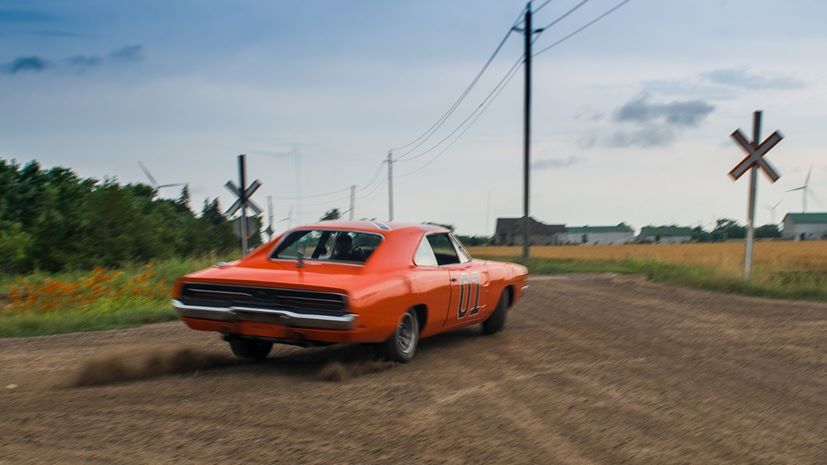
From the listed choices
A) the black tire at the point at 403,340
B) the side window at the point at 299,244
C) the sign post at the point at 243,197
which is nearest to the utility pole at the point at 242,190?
the sign post at the point at 243,197

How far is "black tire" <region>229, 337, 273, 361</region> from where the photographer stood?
8.72 metres

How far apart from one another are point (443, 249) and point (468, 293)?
563mm

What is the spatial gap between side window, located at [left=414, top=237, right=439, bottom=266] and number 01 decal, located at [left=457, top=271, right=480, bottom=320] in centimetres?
46

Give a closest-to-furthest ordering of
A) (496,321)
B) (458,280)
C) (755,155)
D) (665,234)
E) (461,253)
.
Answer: (458,280), (461,253), (496,321), (755,155), (665,234)

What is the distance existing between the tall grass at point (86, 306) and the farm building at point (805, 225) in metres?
95.7

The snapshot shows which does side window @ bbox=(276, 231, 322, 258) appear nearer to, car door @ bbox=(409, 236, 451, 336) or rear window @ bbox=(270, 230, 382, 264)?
rear window @ bbox=(270, 230, 382, 264)

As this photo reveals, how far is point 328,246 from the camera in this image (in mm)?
8961

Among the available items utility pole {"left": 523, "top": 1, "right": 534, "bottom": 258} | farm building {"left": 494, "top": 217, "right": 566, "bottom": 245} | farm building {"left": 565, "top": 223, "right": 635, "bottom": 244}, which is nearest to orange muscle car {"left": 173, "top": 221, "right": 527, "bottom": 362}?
utility pole {"left": 523, "top": 1, "right": 534, "bottom": 258}

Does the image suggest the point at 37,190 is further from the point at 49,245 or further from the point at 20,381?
the point at 20,381

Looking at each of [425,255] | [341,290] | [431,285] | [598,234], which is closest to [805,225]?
[598,234]

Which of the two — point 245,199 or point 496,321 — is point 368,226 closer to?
point 496,321

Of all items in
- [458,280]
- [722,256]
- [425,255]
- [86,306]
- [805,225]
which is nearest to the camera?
[425,255]

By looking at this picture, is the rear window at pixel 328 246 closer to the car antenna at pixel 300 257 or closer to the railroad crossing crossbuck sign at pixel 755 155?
the car antenna at pixel 300 257

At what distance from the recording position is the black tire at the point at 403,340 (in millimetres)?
8094
